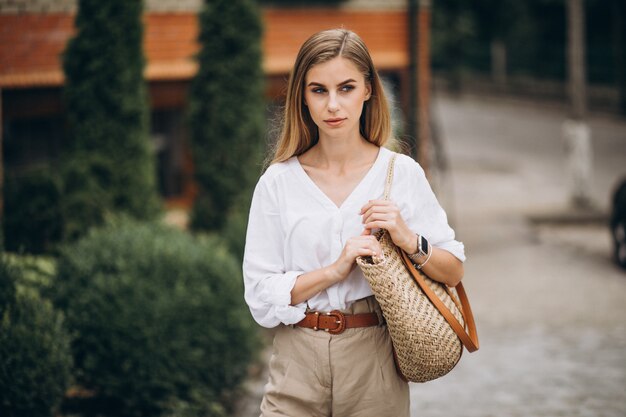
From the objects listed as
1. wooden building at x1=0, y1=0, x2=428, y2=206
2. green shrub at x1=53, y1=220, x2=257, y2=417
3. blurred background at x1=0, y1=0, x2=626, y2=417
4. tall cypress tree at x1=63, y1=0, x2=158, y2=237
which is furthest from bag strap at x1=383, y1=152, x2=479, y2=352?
wooden building at x1=0, y1=0, x2=428, y2=206

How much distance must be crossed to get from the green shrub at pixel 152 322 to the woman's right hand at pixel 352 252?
304 cm

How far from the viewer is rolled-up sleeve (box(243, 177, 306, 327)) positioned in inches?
123

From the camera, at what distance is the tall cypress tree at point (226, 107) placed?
10.2 m

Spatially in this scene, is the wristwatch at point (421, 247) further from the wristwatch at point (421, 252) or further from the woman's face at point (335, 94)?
the woman's face at point (335, 94)

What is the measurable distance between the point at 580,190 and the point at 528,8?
843 inches

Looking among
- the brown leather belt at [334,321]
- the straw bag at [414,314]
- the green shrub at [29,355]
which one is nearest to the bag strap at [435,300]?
the straw bag at [414,314]

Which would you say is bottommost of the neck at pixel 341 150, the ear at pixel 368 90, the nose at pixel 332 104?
the neck at pixel 341 150

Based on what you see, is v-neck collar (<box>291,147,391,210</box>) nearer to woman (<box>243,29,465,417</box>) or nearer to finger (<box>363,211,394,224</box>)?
woman (<box>243,29,465,417</box>)

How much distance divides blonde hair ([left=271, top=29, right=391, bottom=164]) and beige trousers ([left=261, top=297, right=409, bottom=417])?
0.58m

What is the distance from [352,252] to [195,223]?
7717 millimetres

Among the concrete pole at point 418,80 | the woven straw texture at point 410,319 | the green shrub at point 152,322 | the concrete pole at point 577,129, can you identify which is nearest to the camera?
the woven straw texture at point 410,319

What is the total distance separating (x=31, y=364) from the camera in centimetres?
502

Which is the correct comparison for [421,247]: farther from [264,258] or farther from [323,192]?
[264,258]

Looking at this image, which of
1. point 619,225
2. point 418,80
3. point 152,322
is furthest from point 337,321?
point 418,80
